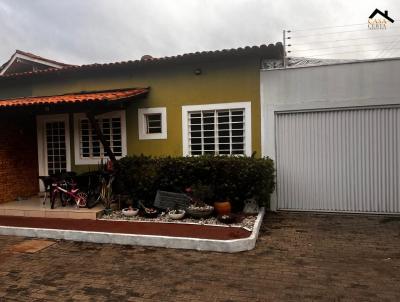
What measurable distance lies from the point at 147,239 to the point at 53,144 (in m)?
6.01

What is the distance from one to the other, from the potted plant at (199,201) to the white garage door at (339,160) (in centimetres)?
220

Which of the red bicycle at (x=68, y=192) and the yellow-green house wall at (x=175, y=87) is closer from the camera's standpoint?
the red bicycle at (x=68, y=192)

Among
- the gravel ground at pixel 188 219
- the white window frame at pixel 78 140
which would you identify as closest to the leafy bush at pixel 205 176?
the gravel ground at pixel 188 219

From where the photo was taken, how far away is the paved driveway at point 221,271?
4.36m

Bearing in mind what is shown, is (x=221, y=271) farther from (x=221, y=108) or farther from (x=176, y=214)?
(x=221, y=108)

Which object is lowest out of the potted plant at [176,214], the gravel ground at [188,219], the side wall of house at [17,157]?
the gravel ground at [188,219]

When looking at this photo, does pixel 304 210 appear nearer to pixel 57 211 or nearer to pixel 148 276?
pixel 148 276

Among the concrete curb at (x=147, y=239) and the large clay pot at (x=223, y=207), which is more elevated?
the large clay pot at (x=223, y=207)

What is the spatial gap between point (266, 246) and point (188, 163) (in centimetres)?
283

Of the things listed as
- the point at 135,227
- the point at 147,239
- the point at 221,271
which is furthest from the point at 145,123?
the point at 221,271

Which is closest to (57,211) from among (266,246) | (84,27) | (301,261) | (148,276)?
(148,276)

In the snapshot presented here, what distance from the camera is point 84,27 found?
15.3 metres

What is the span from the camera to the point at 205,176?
8.06 m

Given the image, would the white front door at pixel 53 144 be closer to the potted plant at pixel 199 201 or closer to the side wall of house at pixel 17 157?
the side wall of house at pixel 17 157
